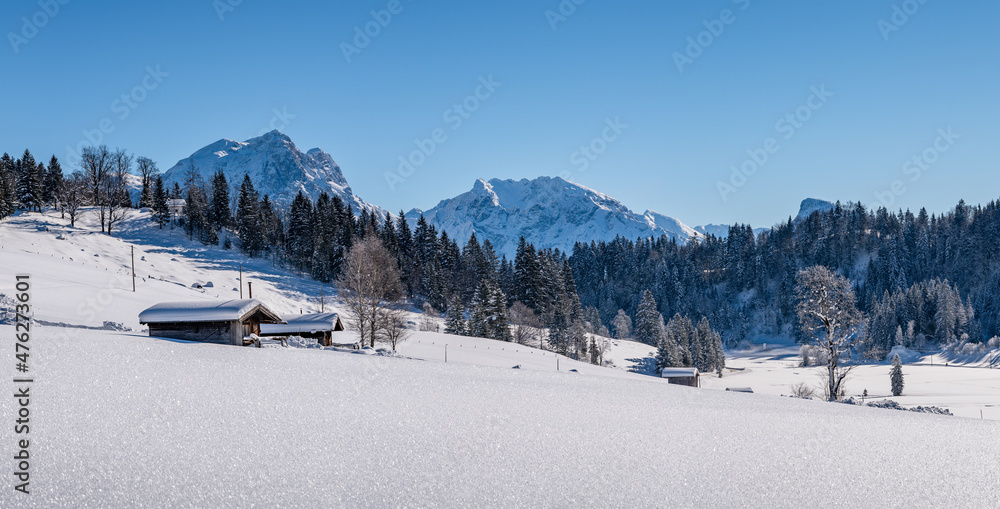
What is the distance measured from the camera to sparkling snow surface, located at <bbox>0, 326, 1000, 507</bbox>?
1014 centimetres

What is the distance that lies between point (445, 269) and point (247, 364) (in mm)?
93491

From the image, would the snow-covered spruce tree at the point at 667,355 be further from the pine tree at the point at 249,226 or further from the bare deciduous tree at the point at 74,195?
the bare deciduous tree at the point at 74,195

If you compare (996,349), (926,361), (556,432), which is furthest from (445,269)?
(996,349)

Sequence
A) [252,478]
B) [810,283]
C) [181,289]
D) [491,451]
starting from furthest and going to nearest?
1. [181,289]
2. [810,283]
3. [491,451]
4. [252,478]

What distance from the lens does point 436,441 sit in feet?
41.6

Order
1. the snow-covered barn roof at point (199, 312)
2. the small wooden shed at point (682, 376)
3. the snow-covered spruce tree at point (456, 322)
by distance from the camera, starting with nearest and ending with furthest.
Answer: the snow-covered barn roof at point (199, 312)
the small wooden shed at point (682, 376)
the snow-covered spruce tree at point (456, 322)

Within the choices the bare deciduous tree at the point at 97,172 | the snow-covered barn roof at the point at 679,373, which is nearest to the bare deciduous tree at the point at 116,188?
the bare deciduous tree at the point at 97,172

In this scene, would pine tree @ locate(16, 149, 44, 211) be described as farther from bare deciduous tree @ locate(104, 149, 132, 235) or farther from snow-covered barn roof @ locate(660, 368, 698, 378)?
snow-covered barn roof @ locate(660, 368, 698, 378)

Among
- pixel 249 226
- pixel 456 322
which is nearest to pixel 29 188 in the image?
pixel 249 226

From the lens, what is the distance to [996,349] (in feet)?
424

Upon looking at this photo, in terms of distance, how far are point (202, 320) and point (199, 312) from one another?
1.83ft

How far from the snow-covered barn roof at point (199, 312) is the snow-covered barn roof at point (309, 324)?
29.5ft

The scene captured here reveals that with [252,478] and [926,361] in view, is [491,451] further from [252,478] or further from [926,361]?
[926,361]

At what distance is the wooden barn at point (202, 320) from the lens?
28141 millimetres
